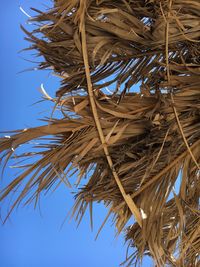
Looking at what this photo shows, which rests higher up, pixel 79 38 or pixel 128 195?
pixel 79 38

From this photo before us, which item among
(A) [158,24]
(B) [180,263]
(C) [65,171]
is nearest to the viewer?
(A) [158,24]

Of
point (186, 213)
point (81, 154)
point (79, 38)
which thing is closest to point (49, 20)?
point (79, 38)

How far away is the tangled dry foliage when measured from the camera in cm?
60

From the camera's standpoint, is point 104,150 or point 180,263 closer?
point 104,150

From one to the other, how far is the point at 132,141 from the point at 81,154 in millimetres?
84

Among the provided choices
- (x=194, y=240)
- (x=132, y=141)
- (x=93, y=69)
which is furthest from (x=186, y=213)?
Result: (x=93, y=69)

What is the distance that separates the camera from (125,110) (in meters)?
0.65

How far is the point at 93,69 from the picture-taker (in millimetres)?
627

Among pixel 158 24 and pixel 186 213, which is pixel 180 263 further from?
pixel 158 24

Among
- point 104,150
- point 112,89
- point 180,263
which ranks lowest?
point 180,263

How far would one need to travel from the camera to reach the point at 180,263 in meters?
0.78

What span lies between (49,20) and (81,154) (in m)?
0.20

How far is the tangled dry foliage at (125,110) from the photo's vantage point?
0.60m

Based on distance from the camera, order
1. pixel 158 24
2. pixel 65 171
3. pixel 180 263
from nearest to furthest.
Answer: pixel 158 24, pixel 65 171, pixel 180 263
